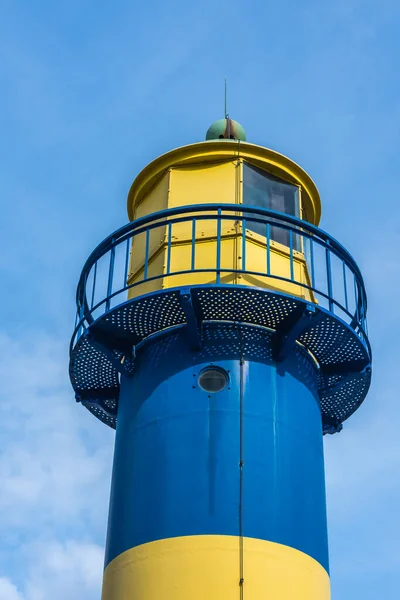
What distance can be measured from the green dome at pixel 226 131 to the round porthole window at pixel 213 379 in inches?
225

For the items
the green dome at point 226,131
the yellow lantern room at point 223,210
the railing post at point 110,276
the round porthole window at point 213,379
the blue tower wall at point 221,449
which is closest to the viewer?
the blue tower wall at point 221,449

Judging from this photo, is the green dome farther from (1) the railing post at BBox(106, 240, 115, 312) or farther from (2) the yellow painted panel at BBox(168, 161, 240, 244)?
(1) the railing post at BBox(106, 240, 115, 312)

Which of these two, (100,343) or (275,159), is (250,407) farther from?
(275,159)

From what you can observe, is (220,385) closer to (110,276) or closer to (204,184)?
(110,276)

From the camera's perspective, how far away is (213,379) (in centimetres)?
1358

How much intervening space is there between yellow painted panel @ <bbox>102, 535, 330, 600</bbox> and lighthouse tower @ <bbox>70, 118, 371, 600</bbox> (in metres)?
0.02

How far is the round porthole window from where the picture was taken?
13.4 m

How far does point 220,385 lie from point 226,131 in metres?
6.15

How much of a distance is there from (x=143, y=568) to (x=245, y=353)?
351cm

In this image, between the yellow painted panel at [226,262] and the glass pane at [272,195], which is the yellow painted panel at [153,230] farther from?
the glass pane at [272,195]

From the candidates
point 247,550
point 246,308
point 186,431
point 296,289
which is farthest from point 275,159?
point 247,550

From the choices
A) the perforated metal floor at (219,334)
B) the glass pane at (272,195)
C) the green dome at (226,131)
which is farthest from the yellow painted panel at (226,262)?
the green dome at (226,131)

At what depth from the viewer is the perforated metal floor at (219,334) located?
13.6 m

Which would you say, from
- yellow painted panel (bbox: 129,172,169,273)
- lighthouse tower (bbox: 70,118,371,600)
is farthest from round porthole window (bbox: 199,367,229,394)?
yellow painted panel (bbox: 129,172,169,273)
